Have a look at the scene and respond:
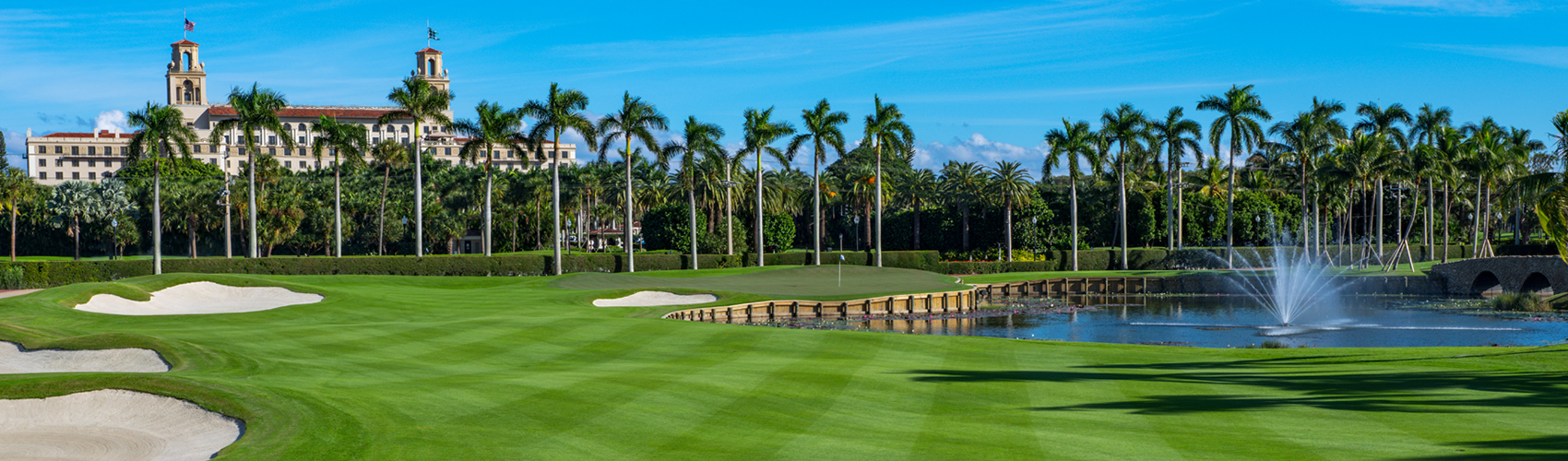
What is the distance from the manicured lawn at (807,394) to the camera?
10531 millimetres

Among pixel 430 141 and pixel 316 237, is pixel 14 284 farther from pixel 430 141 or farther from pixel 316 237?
pixel 430 141

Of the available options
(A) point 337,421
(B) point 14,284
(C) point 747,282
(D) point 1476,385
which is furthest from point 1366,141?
(B) point 14,284

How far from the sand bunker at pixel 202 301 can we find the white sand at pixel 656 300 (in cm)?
1077

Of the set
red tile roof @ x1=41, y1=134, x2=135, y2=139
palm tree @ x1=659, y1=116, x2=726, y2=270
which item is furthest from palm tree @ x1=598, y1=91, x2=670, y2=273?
red tile roof @ x1=41, y1=134, x2=135, y2=139

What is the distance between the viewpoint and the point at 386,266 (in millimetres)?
57531

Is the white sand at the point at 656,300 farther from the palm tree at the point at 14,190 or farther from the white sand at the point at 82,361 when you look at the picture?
the palm tree at the point at 14,190

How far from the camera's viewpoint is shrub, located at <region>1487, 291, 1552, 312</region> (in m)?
43.2

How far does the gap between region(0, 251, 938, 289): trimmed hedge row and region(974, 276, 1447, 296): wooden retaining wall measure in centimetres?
1357

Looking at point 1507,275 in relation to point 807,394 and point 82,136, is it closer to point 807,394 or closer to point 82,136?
point 807,394

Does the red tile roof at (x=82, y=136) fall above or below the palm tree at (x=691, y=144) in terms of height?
above

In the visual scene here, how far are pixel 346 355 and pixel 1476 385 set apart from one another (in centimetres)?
1896

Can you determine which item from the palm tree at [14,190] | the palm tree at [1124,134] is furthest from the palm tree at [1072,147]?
the palm tree at [14,190]

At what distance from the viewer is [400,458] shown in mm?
9750

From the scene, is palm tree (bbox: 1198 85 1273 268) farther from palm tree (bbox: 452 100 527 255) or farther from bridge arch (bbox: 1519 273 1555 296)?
palm tree (bbox: 452 100 527 255)
